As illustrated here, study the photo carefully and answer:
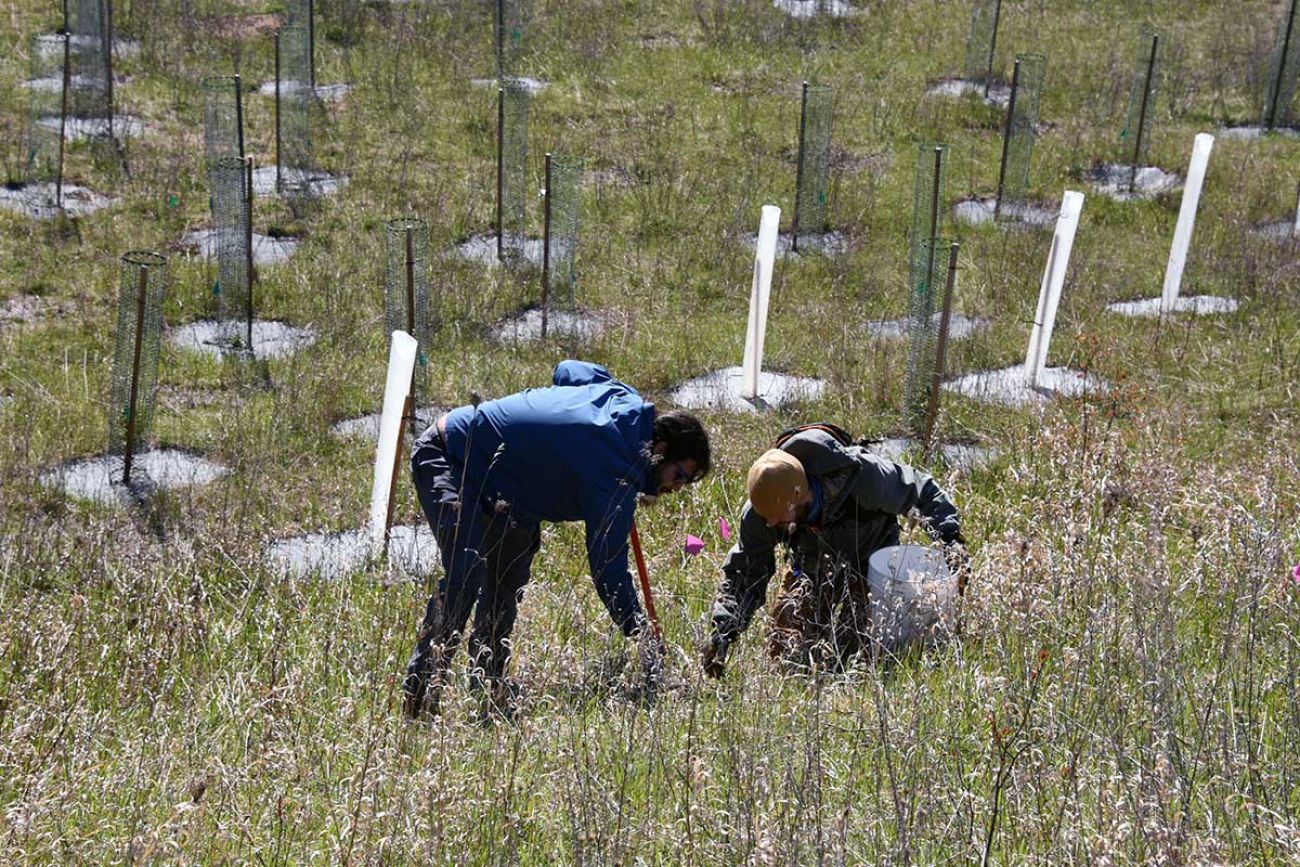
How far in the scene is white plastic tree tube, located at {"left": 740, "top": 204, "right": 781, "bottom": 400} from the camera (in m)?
7.86

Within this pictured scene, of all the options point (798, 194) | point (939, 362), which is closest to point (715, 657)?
point (939, 362)

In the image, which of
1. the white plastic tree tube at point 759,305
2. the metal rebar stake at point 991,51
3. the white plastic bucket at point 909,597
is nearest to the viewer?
the white plastic bucket at point 909,597

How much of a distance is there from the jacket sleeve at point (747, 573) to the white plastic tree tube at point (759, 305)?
302cm

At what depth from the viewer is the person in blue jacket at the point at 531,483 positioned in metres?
4.47

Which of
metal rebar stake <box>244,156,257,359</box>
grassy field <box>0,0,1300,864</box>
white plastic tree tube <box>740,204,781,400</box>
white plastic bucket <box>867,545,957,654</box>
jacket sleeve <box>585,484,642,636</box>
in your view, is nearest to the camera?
grassy field <box>0,0,1300,864</box>

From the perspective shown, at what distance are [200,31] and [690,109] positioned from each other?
13.2ft

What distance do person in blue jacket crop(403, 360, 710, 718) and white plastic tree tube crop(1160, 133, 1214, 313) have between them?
5.72 m

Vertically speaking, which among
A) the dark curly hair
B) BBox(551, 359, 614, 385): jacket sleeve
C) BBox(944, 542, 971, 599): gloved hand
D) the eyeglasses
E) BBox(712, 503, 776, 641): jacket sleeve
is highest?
BBox(551, 359, 614, 385): jacket sleeve

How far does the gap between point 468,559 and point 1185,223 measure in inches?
246

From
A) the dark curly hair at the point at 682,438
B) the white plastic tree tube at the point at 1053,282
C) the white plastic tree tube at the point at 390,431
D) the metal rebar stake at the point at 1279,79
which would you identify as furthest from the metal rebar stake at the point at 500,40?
the dark curly hair at the point at 682,438

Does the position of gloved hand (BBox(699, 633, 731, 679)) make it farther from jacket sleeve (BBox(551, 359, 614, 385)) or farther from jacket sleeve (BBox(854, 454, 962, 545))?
jacket sleeve (BBox(551, 359, 614, 385))

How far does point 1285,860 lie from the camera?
311 centimetres

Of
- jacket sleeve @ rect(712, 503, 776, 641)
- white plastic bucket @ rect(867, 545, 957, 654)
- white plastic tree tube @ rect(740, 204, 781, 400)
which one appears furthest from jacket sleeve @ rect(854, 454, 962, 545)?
white plastic tree tube @ rect(740, 204, 781, 400)

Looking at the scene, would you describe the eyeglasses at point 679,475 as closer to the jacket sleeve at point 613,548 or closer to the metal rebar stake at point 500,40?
the jacket sleeve at point 613,548
